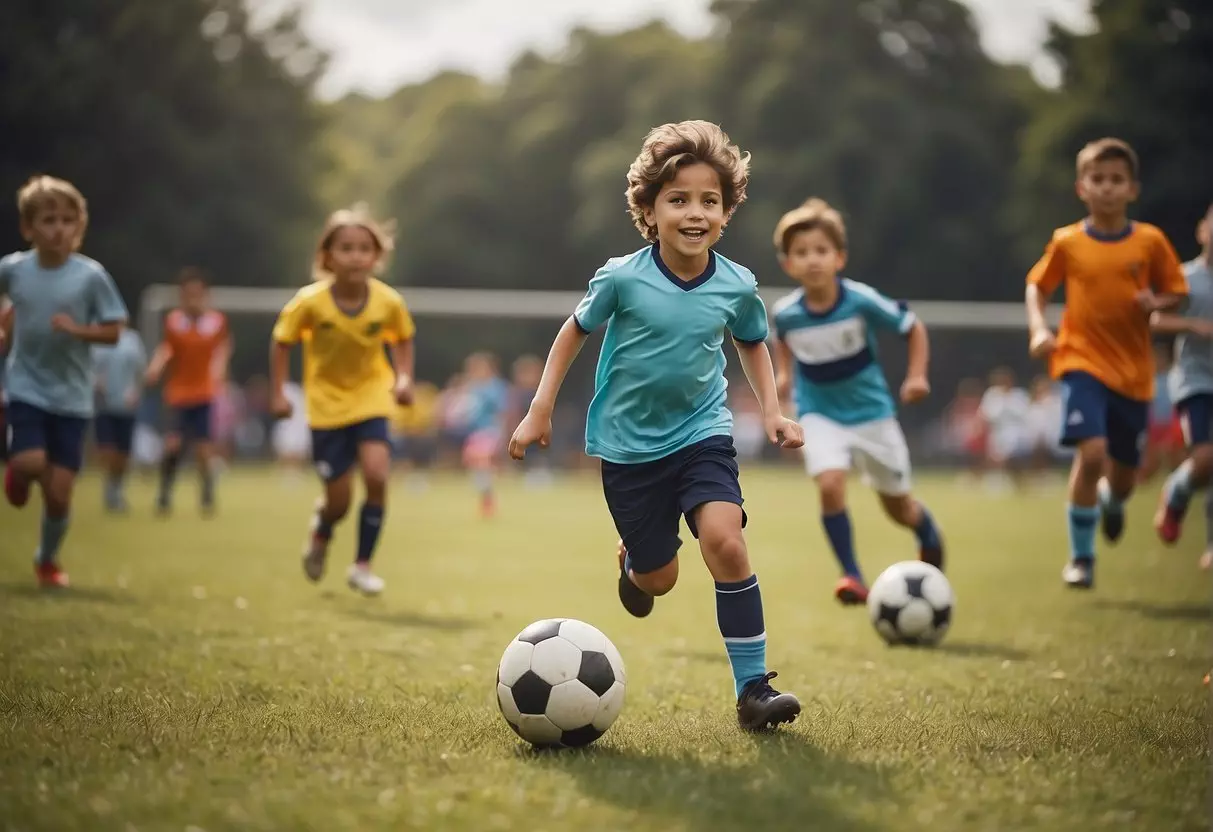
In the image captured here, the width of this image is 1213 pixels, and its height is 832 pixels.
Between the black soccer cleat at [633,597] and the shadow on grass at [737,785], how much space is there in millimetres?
1145

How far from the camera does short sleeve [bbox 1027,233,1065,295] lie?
7.93 m

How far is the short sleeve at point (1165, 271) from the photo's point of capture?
769cm

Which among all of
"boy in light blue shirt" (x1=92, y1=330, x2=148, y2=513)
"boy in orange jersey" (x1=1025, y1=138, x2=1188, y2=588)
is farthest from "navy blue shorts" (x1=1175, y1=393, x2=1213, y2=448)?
"boy in light blue shirt" (x1=92, y1=330, x2=148, y2=513)

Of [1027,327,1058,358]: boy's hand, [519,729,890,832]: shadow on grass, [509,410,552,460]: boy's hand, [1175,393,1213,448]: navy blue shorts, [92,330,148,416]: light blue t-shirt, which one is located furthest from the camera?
[92,330,148,416]: light blue t-shirt

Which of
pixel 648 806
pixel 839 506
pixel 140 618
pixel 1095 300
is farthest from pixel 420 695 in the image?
pixel 1095 300

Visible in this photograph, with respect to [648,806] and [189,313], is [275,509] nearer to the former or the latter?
[189,313]

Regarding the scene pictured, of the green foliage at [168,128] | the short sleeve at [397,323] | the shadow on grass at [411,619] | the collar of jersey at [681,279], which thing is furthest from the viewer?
the green foliage at [168,128]

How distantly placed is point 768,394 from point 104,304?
182 inches

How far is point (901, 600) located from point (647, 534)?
227 centimetres

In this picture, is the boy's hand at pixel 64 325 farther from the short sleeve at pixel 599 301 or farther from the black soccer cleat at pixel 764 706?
the black soccer cleat at pixel 764 706

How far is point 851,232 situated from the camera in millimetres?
36812

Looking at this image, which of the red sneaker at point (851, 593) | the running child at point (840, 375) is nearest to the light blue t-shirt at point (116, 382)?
the running child at point (840, 375)

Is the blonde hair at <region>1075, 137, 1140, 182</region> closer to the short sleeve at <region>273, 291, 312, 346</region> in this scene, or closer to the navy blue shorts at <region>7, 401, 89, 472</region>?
the short sleeve at <region>273, 291, 312, 346</region>

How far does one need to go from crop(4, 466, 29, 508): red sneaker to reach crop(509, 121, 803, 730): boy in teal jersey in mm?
4332
